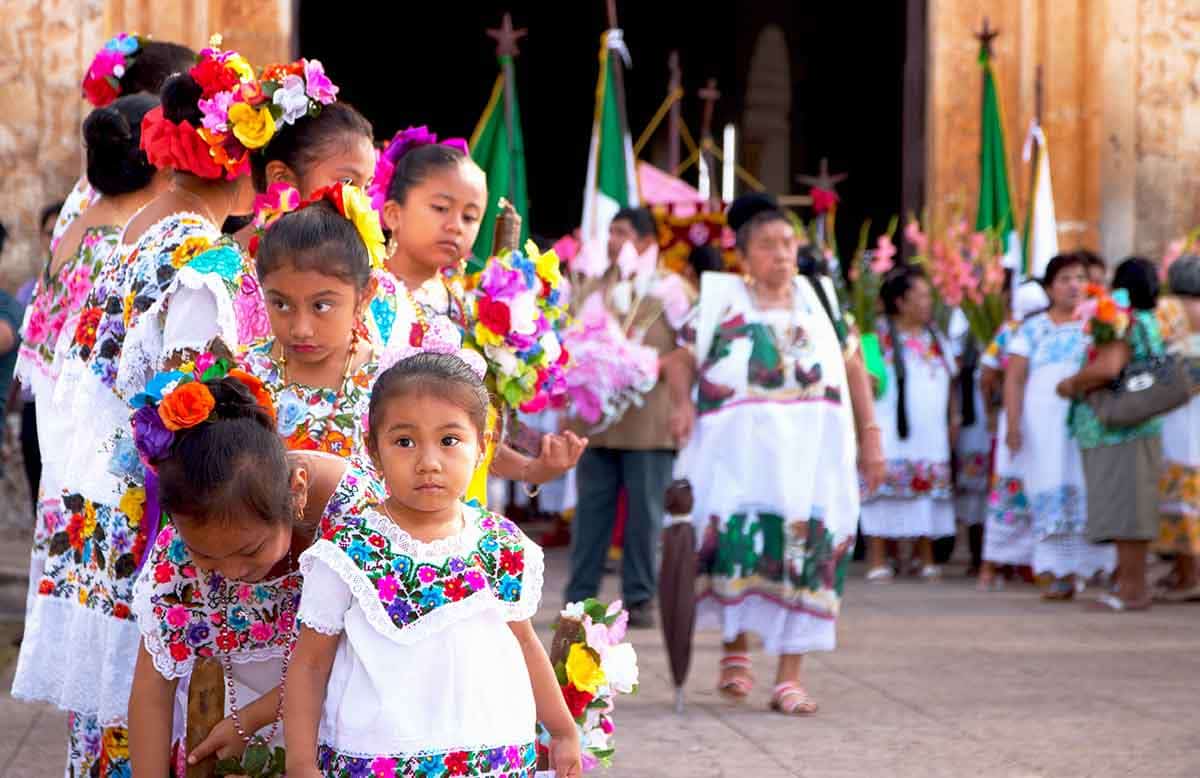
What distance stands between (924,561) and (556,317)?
715cm

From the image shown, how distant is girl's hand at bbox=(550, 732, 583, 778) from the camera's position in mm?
3463

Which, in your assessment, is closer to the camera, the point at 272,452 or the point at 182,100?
the point at 272,452

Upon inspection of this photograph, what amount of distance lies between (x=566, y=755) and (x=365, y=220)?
3.63ft

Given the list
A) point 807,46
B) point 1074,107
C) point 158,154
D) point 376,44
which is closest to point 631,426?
point 158,154

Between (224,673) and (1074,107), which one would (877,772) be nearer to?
(224,673)

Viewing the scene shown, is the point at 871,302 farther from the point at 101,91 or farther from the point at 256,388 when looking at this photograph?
the point at 256,388

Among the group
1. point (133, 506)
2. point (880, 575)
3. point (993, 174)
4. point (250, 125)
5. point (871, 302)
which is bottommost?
point (880, 575)

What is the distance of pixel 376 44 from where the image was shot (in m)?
24.8

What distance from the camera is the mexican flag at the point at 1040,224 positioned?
13.1 meters

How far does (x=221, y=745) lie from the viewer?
3320 millimetres

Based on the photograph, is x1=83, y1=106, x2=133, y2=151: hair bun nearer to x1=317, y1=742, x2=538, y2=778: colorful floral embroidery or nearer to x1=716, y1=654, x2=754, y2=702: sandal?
x1=317, y1=742, x2=538, y2=778: colorful floral embroidery

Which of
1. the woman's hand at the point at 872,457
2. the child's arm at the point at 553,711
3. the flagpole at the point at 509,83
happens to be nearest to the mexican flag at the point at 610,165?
the flagpole at the point at 509,83

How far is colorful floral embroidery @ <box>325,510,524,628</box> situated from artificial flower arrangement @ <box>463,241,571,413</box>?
1542 millimetres

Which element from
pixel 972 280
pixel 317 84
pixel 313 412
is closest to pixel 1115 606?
pixel 972 280
